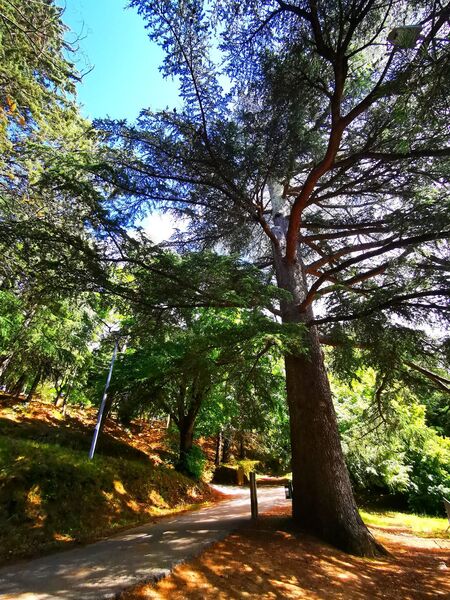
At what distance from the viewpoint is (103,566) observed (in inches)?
147

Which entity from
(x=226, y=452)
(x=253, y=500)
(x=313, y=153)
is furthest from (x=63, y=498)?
(x=226, y=452)

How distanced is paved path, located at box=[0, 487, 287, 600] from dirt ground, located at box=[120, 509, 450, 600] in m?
0.22

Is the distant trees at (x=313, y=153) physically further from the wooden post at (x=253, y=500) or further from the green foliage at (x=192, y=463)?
the green foliage at (x=192, y=463)

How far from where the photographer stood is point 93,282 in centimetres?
523

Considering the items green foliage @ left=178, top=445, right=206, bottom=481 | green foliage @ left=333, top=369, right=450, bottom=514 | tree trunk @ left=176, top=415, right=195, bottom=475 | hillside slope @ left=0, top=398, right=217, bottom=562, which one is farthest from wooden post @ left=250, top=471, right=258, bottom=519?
green foliage @ left=178, top=445, right=206, bottom=481

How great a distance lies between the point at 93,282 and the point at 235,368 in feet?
9.24

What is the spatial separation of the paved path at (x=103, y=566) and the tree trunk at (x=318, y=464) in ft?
4.91

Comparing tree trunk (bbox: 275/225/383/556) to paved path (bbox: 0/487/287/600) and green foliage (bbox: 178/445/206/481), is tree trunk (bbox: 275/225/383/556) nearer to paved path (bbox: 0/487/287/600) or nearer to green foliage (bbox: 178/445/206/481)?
paved path (bbox: 0/487/287/600)

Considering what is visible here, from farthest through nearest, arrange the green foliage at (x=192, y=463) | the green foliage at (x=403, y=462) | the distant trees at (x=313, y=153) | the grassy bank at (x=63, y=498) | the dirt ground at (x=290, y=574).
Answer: the green foliage at (x=192, y=463) → the green foliage at (x=403, y=462) → the grassy bank at (x=63, y=498) → the distant trees at (x=313, y=153) → the dirt ground at (x=290, y=574)

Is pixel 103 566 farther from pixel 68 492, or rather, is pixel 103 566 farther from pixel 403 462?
pixel 403 462

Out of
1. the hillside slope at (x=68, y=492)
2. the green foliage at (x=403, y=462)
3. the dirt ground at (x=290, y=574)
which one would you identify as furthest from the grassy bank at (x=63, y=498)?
the green foliage at (x=403, y=462)

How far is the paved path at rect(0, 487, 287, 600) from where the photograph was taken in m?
3.04

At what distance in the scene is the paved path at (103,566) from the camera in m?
3.04

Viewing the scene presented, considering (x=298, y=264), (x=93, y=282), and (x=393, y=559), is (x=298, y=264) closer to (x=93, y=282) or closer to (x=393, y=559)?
(x=93, y=282)
